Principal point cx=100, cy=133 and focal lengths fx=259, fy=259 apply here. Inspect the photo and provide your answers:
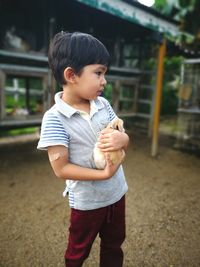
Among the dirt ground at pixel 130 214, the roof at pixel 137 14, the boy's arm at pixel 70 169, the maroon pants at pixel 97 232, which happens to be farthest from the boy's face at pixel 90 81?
the roof at pixel 137 14

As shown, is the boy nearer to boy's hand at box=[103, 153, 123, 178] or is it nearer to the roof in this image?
boy's hand at box=[103, 153, 123, 178]

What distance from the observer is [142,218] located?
271 centimetres

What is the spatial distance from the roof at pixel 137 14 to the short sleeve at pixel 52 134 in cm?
259

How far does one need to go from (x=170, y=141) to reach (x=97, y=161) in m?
5.40

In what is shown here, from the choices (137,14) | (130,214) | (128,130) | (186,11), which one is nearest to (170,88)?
(186,11)

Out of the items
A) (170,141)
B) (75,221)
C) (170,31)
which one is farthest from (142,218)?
(170,141)

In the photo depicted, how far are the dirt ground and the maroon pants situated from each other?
548 millimetres

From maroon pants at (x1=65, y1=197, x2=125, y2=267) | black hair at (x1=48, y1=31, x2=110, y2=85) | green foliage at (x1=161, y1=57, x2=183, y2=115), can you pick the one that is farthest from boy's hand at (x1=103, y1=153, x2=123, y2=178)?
green foliage at (x1=161, y1=57, x2=183, y2=115)

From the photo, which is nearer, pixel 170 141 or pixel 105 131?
pixel 105 131

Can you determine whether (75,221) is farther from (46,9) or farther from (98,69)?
(46,9)

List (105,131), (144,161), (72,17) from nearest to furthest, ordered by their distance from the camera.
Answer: (105,131) → (144,161) → (72,17)

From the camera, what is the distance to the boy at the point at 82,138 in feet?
3.80

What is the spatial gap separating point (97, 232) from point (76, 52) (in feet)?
3.13

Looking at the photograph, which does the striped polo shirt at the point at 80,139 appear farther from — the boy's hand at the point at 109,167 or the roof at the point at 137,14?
the roof at the point at 137,14
